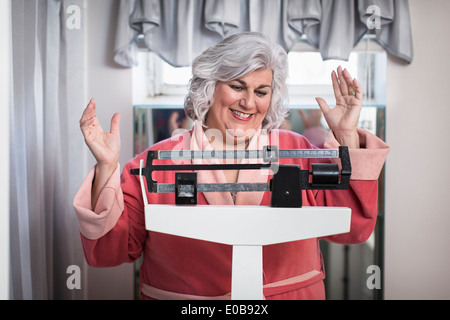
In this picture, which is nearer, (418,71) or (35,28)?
(35,28)

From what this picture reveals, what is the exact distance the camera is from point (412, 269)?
1606 mm

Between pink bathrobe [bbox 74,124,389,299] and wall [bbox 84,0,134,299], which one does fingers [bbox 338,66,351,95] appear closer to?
pink bathrobe [bbox 74,124,389,299]

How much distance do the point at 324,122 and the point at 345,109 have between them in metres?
0.74

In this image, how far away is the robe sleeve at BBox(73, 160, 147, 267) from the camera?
82cm

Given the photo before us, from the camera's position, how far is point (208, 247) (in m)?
0.98

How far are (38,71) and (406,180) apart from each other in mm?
1346

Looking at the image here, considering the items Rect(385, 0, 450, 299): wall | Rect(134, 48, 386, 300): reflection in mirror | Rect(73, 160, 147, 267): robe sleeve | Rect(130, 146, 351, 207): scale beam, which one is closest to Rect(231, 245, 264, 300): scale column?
Rect(130, 146, 351, 207): scale beam

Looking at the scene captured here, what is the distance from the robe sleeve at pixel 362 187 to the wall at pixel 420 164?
74cm

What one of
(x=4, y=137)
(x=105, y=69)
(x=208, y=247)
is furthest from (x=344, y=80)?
(x=105, y=69)

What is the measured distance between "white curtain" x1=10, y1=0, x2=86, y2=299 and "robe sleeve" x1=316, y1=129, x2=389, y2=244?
73cm

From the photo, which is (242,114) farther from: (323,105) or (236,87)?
(323,105)

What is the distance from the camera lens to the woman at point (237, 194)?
91 centimetres
